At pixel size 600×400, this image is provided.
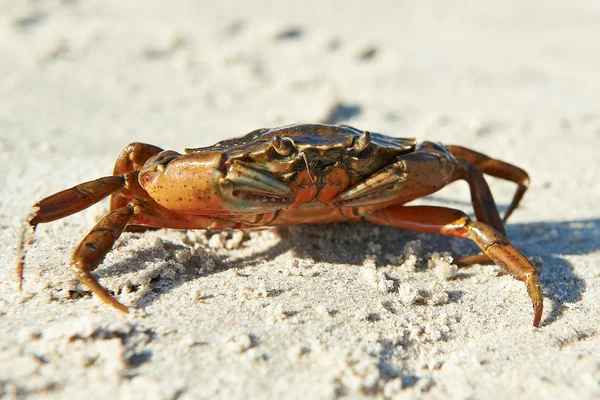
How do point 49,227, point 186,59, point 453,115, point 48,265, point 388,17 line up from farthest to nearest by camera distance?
1. point 388,17
2. point 186,59
3. point 453,115
4. point 49,227
5. point 48,265

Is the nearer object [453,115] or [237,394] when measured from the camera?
[237,394]

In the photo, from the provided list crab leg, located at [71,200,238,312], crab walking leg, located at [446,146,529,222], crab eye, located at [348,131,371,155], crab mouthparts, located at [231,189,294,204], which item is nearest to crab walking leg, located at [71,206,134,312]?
crab leg, located at [71,200,238,312]

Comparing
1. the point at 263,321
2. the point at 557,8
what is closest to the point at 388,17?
the point at 557,8

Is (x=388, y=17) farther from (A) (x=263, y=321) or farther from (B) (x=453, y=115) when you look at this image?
(A) (x=263, y=321)

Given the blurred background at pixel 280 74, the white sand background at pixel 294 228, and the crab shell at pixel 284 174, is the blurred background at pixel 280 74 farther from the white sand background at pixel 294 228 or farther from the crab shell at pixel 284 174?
the crab shell at pixel 284 174

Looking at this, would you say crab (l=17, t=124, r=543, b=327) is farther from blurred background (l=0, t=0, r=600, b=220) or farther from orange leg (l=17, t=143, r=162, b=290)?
blurred background (l=0, t=0, r=600, b=220)

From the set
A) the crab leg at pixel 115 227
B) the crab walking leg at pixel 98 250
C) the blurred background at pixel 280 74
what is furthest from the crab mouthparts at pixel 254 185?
the blurred background at pixel 280 74
